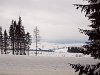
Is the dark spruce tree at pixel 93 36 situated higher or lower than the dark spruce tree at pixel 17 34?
lower

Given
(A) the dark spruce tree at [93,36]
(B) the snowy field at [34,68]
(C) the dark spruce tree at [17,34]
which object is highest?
(C) the dark spruce tree at [17,34]

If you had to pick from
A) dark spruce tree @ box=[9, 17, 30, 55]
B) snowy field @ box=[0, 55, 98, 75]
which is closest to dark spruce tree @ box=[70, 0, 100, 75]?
snowy field @ box=[0, 55, 98, 75]

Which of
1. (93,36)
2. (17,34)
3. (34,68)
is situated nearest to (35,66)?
(34,68)

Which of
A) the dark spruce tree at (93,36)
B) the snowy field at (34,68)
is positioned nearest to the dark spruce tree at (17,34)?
the snowy field at (34,68)

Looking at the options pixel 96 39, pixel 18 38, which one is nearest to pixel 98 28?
pixel 96 39

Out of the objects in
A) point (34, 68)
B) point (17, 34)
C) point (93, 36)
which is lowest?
point (34, 68)

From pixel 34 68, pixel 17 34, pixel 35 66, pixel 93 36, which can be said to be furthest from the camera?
pixel 17 34

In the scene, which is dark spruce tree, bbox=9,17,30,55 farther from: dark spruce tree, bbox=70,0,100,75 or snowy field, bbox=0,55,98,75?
dark spruce tree, bbox=70,0,100,75

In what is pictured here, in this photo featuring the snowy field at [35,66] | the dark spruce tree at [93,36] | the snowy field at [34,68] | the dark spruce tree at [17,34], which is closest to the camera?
the dark spruce tree at [93,36]

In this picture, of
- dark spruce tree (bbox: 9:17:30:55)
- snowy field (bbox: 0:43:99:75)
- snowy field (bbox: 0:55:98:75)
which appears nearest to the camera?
snowy field (bbox: 0:55:98:75)

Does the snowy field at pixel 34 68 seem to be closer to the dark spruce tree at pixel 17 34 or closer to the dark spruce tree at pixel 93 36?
the dark spruce tree at pixel 93 36

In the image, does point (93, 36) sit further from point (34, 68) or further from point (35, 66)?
point (35, 66)

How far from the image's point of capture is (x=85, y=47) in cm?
1162

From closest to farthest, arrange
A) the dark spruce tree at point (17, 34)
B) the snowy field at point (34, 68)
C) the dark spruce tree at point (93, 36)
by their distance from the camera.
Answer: the dark spruce tree at point (93, 36) < the snowy field at point (34, 68) < the dark spruce tree at point (17, 34)
